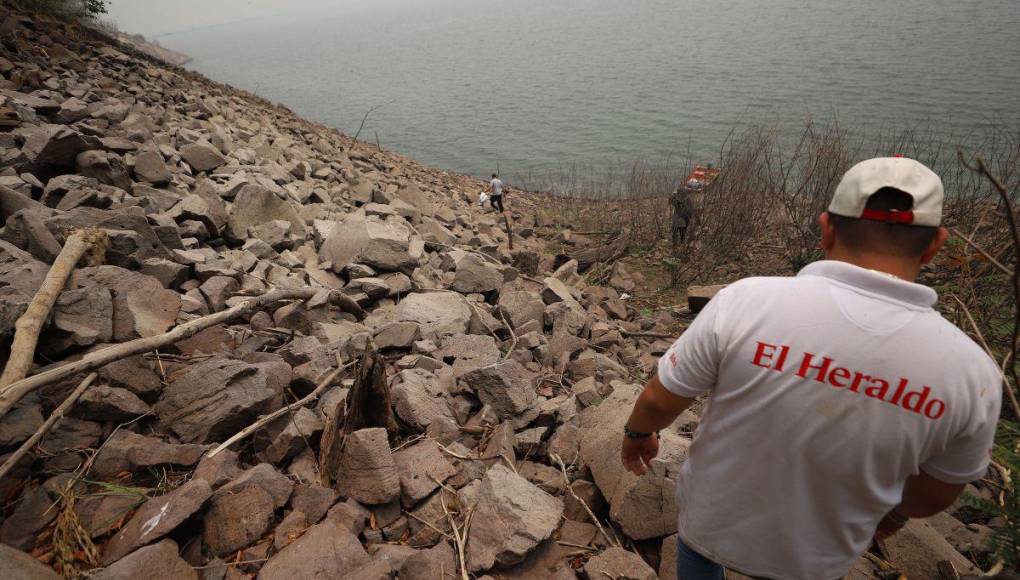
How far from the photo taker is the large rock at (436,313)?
4641mm

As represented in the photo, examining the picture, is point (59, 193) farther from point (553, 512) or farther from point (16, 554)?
point (553, 512)

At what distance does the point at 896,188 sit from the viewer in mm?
1284

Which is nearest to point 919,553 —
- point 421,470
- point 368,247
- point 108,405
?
point 421,470

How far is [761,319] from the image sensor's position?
1.33 metres

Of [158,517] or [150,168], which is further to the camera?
[150,168]

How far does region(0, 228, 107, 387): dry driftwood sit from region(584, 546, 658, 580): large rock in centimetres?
285

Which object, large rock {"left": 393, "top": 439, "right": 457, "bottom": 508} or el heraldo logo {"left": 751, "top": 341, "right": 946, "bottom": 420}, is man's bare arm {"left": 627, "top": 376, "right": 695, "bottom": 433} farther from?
large rock {"left": 393, "top": 439, "right": 457, "bottom": 508}

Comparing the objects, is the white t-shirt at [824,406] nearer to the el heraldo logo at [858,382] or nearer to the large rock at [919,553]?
the el heraldo logo at [858,382]

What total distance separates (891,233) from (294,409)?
2882 millimetres

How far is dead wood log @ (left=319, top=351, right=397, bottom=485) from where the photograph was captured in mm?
2570

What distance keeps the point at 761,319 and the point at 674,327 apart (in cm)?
597

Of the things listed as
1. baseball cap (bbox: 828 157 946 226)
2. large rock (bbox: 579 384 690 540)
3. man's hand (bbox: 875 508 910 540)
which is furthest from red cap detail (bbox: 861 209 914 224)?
large rock (bbox: 579 384 690 540)

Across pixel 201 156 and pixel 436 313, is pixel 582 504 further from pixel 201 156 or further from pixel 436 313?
pixel 201 156

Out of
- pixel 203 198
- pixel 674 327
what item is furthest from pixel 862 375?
pixel 203 198
